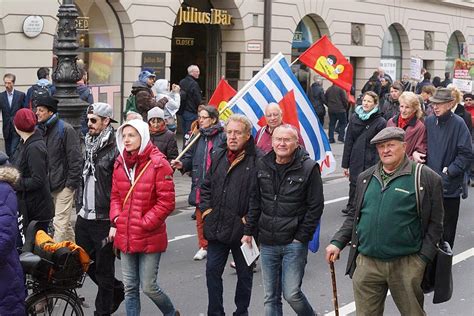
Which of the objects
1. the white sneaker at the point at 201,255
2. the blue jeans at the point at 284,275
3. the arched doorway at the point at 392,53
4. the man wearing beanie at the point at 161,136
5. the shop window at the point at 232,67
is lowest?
the white sneaker at the point at 201,255

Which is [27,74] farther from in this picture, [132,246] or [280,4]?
[132,246]

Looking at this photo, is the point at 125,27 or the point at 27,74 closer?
the point at 27,74

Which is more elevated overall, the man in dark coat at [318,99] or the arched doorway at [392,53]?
the arched doorway at [392,53]

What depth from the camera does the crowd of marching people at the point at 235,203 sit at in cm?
577

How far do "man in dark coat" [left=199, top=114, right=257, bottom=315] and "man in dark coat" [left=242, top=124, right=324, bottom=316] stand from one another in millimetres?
355

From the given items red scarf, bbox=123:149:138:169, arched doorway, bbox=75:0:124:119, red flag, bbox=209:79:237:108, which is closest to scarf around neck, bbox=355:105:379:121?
red flag, bbox=209:79:237:108

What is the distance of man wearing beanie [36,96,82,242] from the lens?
27.5 ft

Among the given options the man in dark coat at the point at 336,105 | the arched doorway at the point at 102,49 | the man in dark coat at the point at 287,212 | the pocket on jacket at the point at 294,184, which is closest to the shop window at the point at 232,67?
the man in dark coat at the point at 336,105

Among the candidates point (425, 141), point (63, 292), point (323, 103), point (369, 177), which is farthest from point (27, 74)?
point (369, 177)

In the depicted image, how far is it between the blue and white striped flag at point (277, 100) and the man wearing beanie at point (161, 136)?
0.87 metres

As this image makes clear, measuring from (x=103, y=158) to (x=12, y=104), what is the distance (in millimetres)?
8797

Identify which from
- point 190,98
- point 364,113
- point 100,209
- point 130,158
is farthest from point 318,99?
point 130,158

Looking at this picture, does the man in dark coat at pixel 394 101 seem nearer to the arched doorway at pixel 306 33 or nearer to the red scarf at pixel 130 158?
the red scarf at pixel 130 158

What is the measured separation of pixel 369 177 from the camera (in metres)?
5.91
